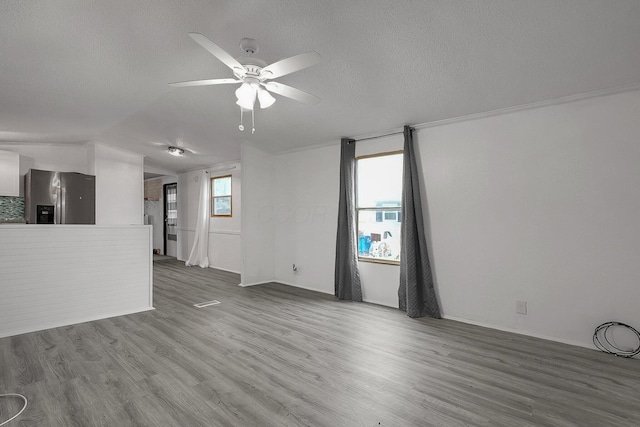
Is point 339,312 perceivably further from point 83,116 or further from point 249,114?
point 83,116

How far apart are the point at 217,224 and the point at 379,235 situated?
463 cm

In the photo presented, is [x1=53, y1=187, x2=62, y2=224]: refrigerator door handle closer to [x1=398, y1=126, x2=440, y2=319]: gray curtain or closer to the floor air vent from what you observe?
the floor air vent

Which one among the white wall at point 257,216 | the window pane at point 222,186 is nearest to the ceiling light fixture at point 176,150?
the window pane at point 222,186

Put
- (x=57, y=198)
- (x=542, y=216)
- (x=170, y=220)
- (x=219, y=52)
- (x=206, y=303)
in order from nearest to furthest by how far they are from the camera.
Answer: (x=219, y=52)
(x=542, y=216)
(x=206, y=303)
(x=57, y=198)
(x=170, y=220)

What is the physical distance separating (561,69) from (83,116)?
5888 mm

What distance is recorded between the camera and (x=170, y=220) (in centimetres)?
977

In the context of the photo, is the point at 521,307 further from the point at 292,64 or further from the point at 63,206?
the point at 63,206

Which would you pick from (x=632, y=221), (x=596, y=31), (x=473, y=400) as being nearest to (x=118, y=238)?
(x=473, y=400)

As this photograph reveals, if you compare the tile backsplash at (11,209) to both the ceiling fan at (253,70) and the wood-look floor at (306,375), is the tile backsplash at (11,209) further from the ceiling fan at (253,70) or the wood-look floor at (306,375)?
the ceiling fan at (253,70)

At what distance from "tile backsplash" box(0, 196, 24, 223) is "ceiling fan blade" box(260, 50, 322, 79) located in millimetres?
5931

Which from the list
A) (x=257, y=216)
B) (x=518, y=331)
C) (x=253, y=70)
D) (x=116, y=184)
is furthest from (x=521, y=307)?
(x=116, y=184)

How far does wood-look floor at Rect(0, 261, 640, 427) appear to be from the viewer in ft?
6.55

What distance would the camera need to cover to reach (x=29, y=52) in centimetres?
265

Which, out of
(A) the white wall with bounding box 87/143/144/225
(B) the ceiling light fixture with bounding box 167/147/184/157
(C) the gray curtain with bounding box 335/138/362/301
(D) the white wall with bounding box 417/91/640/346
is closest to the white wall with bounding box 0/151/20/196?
(A) the white wall with bounding box 87/143/144/225
